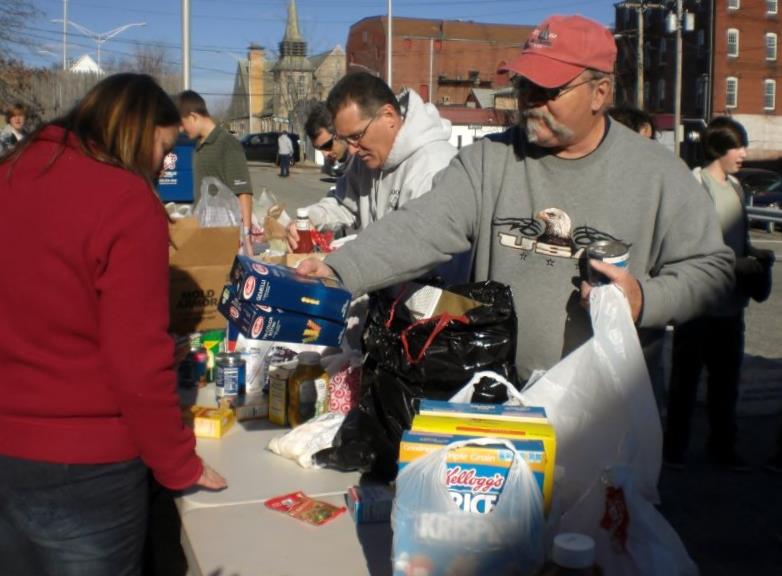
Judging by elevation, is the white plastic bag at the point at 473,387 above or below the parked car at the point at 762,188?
below

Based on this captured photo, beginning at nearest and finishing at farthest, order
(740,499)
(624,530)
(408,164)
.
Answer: (624,530) < (408,164) < (740,499)

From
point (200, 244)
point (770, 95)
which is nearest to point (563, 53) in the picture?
point (200, 244)

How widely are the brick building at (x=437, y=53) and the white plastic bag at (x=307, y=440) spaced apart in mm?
71312

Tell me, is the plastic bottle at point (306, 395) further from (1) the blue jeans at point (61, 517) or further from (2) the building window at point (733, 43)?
(2) the building window at point (733, 43)

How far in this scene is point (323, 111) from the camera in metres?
5.30

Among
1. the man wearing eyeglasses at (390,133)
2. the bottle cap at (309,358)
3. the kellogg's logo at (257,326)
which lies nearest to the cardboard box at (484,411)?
the kellogg's logo at (257,326)

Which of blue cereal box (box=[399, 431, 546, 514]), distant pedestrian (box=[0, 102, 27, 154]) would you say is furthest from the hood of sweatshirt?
distant pedestrian (box=[0, 102, 27, 154])

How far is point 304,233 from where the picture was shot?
14.5 ft

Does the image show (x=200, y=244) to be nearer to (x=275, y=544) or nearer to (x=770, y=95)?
(x=275, y=544)

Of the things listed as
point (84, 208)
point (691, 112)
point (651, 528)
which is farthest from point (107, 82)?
point (691, 112)

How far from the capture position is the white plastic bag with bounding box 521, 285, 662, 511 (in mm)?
2145

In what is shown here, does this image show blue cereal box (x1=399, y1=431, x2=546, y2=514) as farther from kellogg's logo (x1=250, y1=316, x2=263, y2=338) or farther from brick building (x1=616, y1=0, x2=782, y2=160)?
brick building (x1=616, y1=0, x2=782, y2=160)

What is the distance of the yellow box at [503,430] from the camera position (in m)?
1.81

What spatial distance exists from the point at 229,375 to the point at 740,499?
9.35ft
